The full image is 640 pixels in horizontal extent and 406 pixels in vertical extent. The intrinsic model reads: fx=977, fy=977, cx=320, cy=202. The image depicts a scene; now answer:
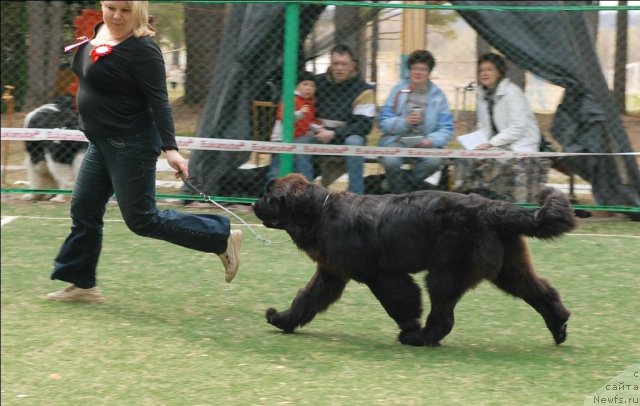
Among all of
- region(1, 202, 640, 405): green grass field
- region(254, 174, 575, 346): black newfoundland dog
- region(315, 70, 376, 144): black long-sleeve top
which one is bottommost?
region(1, 202, 640, 405): green grass field

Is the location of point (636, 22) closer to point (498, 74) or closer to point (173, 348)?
point (498, 74)

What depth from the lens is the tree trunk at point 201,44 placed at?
940 centimetres

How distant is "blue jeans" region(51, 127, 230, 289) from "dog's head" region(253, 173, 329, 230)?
0.52 metres

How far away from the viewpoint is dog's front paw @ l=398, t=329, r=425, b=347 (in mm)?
5195

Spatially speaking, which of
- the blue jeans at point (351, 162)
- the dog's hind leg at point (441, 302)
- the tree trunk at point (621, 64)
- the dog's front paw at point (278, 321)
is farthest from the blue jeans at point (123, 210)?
the tree trunk at point (621, 64)

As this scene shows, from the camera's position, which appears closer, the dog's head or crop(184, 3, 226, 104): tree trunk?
the dog's head

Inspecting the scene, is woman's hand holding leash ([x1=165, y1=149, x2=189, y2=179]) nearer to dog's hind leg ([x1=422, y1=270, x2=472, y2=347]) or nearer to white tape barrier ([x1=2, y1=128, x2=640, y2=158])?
dog's hind leg ([x1=422, y1=270, x2=472, y2=347])

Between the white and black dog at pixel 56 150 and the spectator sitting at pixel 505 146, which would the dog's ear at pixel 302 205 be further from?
the white and black dog at pixel 56 150

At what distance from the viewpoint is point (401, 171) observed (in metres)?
8.86

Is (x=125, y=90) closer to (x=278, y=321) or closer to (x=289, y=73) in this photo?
(x=278, y=321)

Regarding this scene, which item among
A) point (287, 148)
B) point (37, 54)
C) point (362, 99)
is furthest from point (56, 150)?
point (362, 99)

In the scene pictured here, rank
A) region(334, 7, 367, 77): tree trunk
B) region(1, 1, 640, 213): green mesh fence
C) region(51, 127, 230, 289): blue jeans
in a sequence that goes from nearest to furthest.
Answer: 1. region(51, 127, 230, 289): blue jeans
2. region(1, 1, 640, 213): green mesh fence
3. region(334, 7, 367, 77): tree trunk

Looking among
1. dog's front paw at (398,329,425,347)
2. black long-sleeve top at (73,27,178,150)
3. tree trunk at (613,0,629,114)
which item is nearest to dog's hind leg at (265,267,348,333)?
dog's front paw at (398,329,425,347)

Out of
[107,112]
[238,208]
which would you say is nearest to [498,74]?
[238,208]
